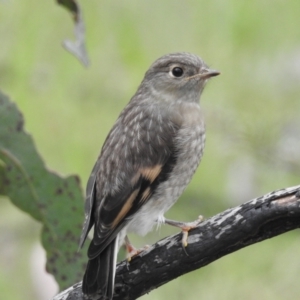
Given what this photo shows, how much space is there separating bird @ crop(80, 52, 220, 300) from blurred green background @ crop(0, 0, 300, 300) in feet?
2.51

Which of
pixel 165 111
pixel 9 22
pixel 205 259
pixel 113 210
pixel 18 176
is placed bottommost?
→ pixel 205 259

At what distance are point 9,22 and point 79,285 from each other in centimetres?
244

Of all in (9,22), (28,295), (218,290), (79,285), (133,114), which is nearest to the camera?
(79,285)

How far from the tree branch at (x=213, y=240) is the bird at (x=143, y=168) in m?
0.09

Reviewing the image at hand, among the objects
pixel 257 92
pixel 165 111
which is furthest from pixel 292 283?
pixel 165 111

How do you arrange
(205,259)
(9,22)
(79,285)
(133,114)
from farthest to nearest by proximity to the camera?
(9,22)
(133,114)
(79,285)
(205,259)

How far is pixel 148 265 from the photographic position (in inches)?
146

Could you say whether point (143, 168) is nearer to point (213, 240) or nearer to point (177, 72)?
point (213, 240)

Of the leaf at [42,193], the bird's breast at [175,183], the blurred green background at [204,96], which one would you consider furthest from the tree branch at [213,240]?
the blurred green background at [204,96]

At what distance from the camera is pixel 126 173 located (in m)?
4.22

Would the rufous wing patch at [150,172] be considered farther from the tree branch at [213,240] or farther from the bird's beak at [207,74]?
the bird's beak at [207,74]

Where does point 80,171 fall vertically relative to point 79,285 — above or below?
above

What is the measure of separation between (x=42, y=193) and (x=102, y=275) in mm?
1193

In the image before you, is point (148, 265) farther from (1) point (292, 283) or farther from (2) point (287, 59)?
(2) point (287, 59)
